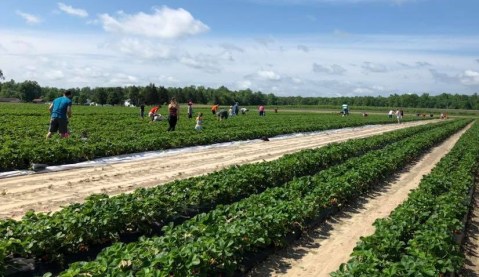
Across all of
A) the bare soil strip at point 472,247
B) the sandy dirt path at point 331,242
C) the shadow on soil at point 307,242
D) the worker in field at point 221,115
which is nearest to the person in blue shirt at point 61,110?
the shadow on soil at point 307,242

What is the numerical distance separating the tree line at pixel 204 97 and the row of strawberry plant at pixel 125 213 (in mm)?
98490

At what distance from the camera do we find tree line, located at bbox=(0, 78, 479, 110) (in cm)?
12231

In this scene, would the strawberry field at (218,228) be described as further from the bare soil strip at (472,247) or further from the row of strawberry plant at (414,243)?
the bare soil strip at (472,247)

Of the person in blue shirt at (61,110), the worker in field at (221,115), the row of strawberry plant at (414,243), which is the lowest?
the row of strawberry plant at (414,243)

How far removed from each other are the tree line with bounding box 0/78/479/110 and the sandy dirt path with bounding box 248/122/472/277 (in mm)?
98427

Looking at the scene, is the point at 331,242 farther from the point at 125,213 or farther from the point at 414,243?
the point at 125,213

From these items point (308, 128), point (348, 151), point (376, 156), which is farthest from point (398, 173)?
point (308, 128)

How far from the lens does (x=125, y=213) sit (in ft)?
21.5

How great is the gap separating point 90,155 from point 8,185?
4.11m

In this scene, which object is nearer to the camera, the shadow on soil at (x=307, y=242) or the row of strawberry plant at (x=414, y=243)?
the row of strawberry plant at (x=414, y=243)

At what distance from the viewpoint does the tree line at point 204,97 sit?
12231 centimetres

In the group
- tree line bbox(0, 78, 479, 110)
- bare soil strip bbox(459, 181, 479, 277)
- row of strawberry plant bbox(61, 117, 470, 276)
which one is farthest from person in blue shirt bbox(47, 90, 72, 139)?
tree line bbox(0, 78, 479, 110)

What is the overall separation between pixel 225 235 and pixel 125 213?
1772 millimetres

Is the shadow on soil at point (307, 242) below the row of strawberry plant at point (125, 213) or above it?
below
